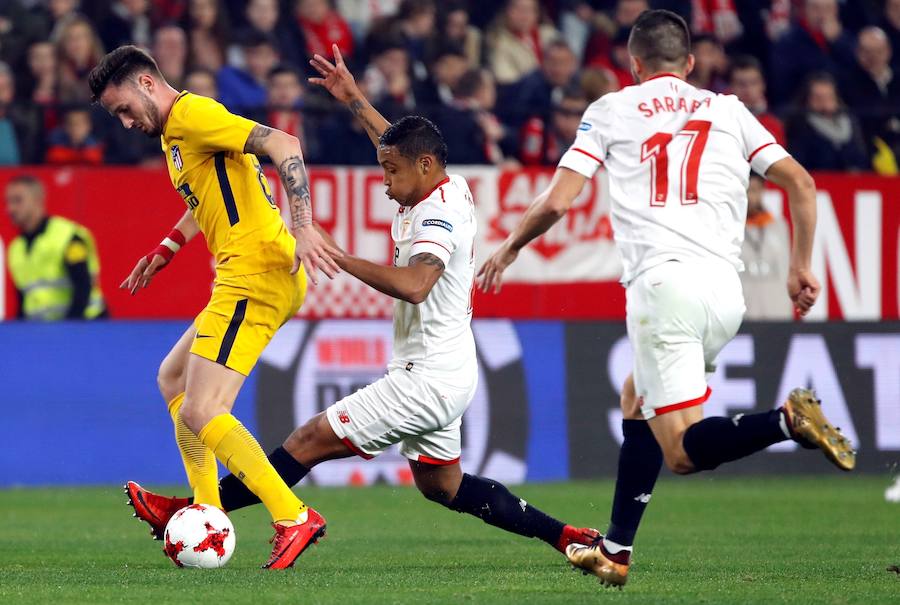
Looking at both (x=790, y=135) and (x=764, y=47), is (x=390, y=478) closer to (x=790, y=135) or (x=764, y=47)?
(x=790, y=135)

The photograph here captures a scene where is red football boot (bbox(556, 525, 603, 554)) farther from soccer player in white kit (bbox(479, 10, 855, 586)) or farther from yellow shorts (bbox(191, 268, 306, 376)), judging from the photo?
yellow shorts (bbox(191, 268, 306, 376))

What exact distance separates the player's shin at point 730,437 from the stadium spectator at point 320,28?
9.17 metres

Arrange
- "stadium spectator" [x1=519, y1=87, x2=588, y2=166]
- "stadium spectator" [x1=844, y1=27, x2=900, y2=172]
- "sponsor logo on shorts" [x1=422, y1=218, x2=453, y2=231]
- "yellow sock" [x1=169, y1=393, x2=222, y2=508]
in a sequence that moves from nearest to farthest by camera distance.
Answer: "sponsor logo on shorts" [x1=422, y1=218, x2=453, y2=231], "yellow sock" [x1=169, y1=393, x2=222, y2=508], "stadium spectator" [x1=519, y1=87, x2=588, y2=166], "stadium spectator" [x1=844, y1=27, x2=900, y2=172]

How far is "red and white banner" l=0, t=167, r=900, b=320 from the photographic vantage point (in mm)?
12750

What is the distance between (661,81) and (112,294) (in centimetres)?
740

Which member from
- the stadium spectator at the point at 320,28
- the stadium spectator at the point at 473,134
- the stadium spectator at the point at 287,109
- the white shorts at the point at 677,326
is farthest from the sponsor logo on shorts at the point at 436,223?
the stadium spectator at the point at 320,28

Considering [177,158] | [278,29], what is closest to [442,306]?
[177,158]

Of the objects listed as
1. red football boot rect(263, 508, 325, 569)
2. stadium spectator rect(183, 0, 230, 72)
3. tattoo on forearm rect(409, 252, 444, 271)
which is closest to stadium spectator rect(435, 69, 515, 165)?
stadium spectator rect(183, 0, 230, 72)

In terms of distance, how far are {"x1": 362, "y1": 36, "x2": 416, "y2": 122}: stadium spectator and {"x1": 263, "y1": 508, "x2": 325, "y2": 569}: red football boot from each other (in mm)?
7289

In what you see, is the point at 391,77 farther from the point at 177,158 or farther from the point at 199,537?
the point at 199,537

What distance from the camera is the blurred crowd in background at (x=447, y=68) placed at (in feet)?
43.4

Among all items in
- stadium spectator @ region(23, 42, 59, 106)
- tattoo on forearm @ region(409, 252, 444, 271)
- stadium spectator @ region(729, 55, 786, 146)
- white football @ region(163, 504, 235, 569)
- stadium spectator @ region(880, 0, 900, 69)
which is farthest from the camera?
stadium spectator @ region(880, 0, 900, 69)

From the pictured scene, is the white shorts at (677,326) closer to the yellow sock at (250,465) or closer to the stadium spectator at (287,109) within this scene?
the yellow sock at (250,465)

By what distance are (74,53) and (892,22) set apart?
8.56m
